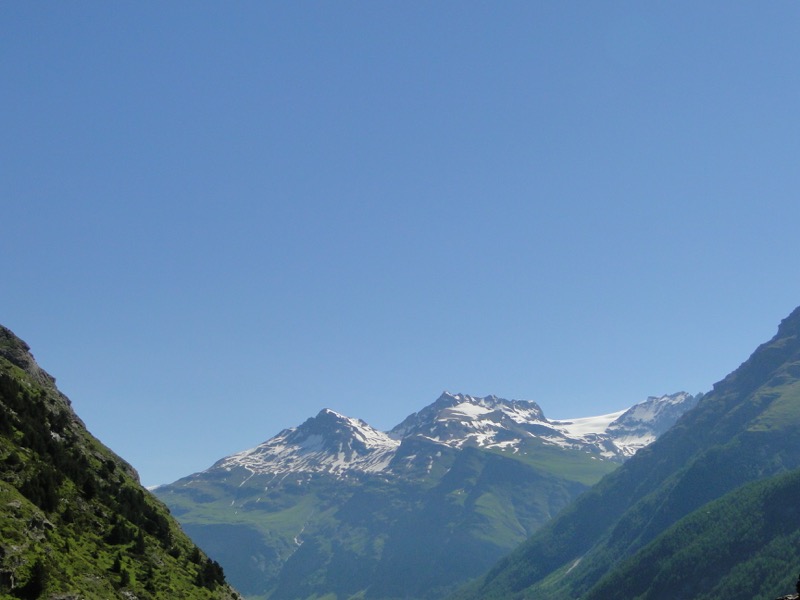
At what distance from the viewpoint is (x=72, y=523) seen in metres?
99.9

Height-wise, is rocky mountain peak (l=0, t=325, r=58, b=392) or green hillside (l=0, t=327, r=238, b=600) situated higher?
rocky mountain peak (l=0, t=325, r=58, b=392)

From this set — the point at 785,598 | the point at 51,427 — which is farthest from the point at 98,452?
the point at 785,598

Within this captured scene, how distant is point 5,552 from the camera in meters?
78.6

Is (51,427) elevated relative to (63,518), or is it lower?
elevated

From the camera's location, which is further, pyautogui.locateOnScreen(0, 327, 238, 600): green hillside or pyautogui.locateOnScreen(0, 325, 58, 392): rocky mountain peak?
pyautogui.locateOnScreen(0, 325, 58, 392): rocky mountain peak

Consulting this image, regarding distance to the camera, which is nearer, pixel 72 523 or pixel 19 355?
pixel 72 523

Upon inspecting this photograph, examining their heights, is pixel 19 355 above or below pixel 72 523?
above

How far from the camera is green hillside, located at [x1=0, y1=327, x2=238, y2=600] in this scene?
3228 inches

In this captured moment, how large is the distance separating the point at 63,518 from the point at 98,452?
38.6 meters

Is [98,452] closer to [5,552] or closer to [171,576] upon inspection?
[171,576]

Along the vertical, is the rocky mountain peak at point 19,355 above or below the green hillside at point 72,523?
above

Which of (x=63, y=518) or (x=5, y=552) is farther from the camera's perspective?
(x=63, y=518)

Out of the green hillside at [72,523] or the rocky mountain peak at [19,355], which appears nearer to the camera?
the green hillside at [72,523]

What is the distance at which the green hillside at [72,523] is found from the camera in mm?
82000
